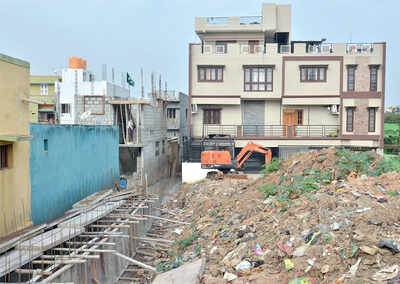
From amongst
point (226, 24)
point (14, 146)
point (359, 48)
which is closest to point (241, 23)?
point (226, 24)

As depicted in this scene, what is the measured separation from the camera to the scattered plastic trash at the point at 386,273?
25.2ft

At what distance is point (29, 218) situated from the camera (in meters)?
13.5

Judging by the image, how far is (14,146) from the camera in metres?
12.7

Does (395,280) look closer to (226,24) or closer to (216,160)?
(216,160)

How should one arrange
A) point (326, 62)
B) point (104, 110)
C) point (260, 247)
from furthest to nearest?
point (326, 62) < point (104, 110) < point (260, 247)

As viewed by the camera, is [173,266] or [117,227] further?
[117,227]

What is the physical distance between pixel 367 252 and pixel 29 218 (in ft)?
35.0

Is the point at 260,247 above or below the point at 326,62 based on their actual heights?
below

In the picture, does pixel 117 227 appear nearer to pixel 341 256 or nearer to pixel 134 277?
pixel 134 277

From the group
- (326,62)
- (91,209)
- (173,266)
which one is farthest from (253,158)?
(173,266)

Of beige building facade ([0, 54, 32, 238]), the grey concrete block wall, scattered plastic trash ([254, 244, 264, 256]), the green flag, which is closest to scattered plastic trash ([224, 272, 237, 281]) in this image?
scattered plastic trash ([254, 244, 264, 256])

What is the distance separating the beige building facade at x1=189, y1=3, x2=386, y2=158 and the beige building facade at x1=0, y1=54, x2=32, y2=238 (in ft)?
56.9

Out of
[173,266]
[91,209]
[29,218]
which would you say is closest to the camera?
[173,266]

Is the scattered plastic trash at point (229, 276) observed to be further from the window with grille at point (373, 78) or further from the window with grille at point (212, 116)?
the window with grille at point (373, 78)
